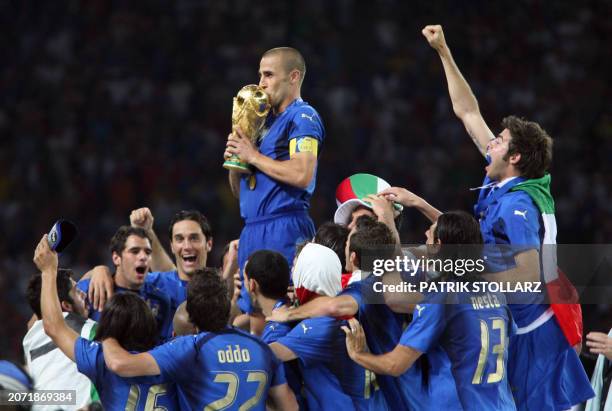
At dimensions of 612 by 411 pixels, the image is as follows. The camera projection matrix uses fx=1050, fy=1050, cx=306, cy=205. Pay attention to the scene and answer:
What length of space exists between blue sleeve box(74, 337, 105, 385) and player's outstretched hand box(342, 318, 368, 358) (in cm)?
119

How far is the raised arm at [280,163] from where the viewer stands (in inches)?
241

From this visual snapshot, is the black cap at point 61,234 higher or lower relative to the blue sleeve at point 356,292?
higher

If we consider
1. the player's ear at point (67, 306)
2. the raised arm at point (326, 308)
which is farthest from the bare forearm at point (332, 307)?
the player's ear at point (67, 306)

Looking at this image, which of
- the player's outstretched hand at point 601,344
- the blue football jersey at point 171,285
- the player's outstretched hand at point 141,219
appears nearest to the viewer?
the player's outstretched hand at point 601,344

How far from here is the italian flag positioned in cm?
585

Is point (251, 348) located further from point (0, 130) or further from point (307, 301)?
point (0, 130)

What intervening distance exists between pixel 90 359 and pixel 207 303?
62 centimetres

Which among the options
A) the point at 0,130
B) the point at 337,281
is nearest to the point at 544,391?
the point at 337,281

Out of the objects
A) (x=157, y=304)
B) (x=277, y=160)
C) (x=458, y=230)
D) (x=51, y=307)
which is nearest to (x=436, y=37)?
(x=277, y=160)

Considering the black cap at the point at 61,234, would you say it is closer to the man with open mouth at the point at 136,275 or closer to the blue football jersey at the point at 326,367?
the blue football jersey at the point at 326,367

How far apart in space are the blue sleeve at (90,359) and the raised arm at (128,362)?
62mm

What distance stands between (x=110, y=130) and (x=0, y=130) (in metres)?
1.36

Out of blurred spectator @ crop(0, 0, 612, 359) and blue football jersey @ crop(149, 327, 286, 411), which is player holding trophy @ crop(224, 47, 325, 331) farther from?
blurred spectator @ crop(0, 0, 612, 359)

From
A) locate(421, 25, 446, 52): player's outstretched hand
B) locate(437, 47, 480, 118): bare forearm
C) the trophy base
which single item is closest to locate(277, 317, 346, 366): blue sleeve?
the trophy base
